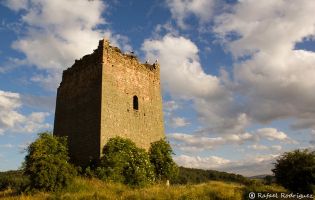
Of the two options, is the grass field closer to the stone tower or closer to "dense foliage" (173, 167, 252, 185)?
the stone tower

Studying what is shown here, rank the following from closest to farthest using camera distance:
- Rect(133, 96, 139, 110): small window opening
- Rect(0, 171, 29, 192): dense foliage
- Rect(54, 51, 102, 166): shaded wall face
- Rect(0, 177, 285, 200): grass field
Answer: Rect(0, 177, 285, 200): grass field
Rect(0, 171, 29, 192): dense foliage
Rect(54, 51, 102, 166): shaded wall face
Rect(133, 96, 139, 110): small window opening

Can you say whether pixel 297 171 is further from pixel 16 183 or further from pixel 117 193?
pixel 16 183

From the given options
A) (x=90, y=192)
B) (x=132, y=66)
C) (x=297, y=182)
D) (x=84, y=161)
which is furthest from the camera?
(x=132, y=66)

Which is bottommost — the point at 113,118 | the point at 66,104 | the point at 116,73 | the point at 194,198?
the point at 194,198

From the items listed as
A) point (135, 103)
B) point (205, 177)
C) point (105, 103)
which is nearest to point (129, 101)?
point (135, 103)

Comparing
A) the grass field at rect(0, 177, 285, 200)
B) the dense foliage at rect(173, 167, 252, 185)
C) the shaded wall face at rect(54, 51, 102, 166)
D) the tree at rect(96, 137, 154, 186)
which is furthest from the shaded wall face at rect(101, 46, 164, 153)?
the dense foliage at rect(173, 167, 252, 185)

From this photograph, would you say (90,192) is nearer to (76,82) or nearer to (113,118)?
(113,118)

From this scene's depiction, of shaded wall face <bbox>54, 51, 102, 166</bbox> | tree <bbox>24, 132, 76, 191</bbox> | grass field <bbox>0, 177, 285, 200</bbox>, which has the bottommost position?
grass field <bbox>0, 177, 285, 200</bbox>

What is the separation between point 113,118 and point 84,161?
275 cm

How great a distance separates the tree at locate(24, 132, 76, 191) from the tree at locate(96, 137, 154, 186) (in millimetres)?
1801

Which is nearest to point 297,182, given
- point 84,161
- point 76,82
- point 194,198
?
point 194,198

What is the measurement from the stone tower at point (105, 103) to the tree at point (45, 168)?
255 centimetres

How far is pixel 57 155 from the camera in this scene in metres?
16.1

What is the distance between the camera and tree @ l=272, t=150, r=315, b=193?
15461mm
